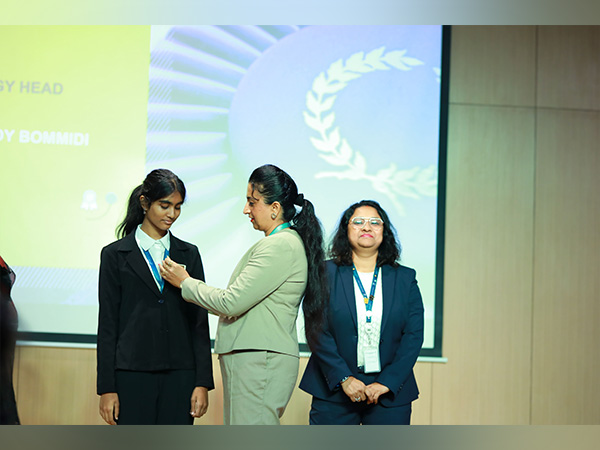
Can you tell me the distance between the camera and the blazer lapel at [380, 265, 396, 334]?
2.99 metres

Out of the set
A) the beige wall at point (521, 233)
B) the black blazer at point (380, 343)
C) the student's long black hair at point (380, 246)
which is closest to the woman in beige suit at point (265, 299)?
the black blazer at point (380, 343)

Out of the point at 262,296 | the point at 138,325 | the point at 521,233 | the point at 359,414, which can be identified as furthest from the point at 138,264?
the point at 521,233

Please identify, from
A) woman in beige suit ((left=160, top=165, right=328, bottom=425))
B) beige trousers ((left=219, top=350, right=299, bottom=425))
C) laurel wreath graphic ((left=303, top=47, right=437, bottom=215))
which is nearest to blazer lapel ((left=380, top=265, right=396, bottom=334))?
woman in beige suit ((left=160, top=165, right=328, bottom=425))

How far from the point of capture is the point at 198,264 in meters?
2.88

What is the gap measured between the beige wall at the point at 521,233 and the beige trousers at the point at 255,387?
66.8 inches

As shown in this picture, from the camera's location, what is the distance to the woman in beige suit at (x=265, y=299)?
8.64ft

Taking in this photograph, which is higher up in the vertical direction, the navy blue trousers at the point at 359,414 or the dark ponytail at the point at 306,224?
the dark ponytail at the point at 306,224

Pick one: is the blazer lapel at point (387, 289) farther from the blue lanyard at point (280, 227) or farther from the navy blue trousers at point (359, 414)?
the blue lanyard at point (280, 227)

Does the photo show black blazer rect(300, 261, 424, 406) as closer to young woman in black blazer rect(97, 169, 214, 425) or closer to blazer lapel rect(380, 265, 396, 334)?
blazer lapel rect(380, 265, 396, 334)

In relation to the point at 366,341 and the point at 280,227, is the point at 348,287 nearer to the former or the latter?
the point at 366,341

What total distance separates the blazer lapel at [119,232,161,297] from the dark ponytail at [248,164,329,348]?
1.86ft

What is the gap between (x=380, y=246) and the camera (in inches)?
125

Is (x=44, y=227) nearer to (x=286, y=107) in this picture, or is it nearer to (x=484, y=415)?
(x=286, y=107)

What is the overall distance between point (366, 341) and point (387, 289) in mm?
265
